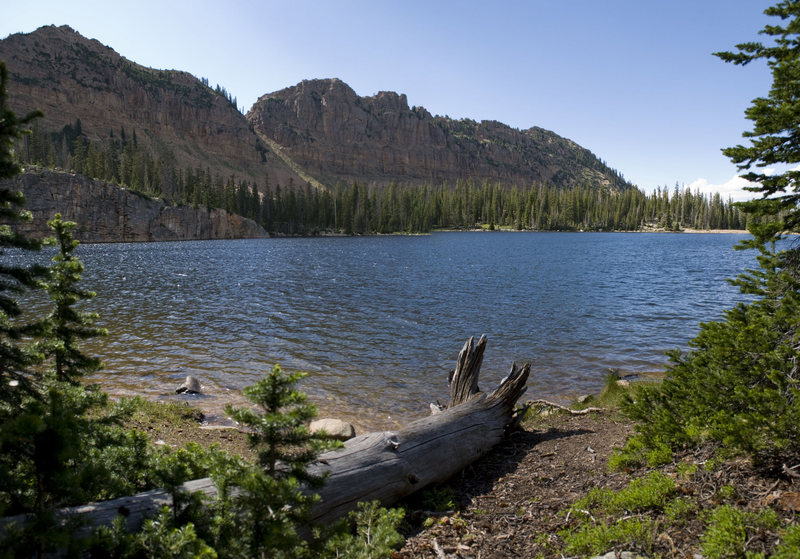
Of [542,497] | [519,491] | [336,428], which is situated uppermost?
[542,497]

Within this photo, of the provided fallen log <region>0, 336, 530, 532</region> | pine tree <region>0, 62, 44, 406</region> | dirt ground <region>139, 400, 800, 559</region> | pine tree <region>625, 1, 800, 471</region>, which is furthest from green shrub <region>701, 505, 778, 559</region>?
pine tree <region>0, 62, 44, 406</region>

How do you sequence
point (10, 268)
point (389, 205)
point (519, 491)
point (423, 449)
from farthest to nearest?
point (389, 205)
point (423, 449)
point (519, 491)
point (10, 268)

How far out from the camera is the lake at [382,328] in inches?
608

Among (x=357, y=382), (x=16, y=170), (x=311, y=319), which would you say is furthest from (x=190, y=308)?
(x=16, y=170)

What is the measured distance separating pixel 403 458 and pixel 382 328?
55.0 feet

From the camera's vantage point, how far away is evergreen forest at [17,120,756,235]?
137 metres

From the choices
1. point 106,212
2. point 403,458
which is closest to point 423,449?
point 403,458

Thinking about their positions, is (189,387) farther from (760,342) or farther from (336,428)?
(760,342)

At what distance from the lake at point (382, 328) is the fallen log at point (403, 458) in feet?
12.9

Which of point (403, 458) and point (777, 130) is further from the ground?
point (777, 130)

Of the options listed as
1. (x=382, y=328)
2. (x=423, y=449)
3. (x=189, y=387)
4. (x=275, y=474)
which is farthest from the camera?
(x=382, y=328)

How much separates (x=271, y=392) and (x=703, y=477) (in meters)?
5.42

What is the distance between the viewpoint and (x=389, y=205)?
547 ft

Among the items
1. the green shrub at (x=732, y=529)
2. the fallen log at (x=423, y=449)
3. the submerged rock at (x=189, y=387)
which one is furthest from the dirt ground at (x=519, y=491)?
the submerged rock at (x=189, y=387)
